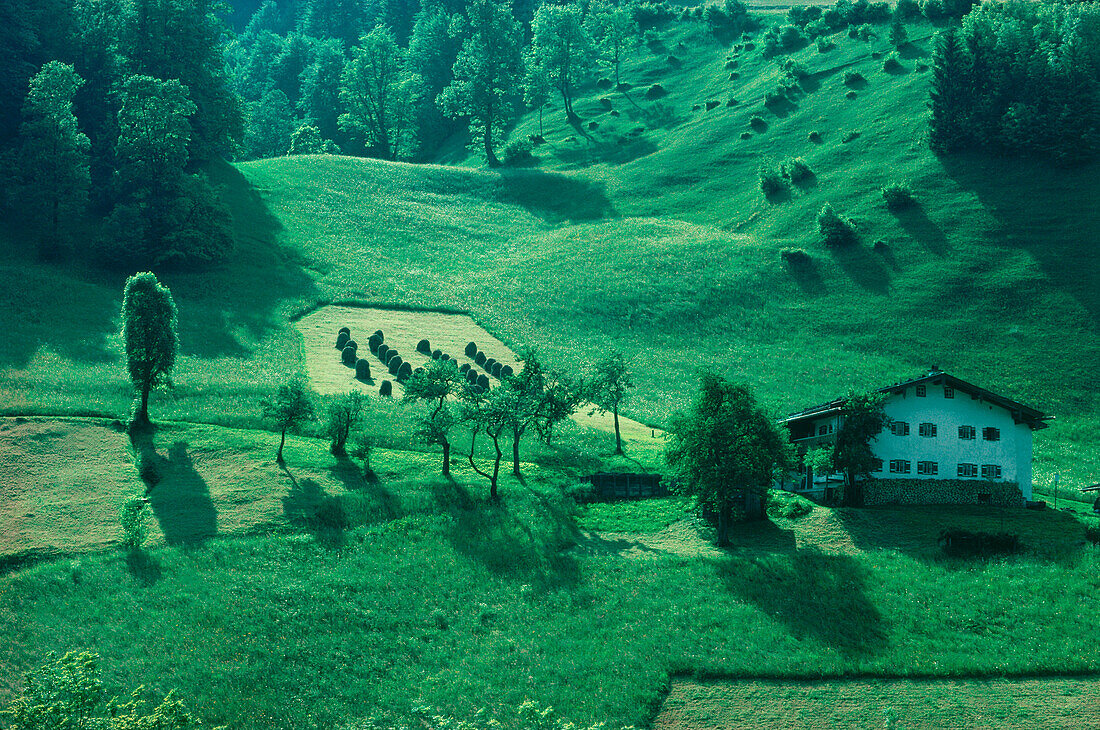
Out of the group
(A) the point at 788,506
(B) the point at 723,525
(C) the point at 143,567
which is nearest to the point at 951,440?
(A) the point at 788,506

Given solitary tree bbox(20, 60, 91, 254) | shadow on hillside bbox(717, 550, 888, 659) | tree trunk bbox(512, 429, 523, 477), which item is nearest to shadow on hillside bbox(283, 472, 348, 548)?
tree trunk bbox(512, 429, 523, 477)

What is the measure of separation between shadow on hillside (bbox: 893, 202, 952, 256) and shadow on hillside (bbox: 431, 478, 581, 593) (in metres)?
66.5

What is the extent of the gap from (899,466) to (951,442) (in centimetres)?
388

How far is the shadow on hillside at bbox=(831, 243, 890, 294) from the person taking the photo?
333ft

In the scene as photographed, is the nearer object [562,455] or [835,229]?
[562,455]

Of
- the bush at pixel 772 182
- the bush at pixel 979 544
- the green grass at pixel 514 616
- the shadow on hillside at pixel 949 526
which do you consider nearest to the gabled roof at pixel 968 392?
the shadow on hillside at pixel 949 526

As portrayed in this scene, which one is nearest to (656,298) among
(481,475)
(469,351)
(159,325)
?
(469,351)

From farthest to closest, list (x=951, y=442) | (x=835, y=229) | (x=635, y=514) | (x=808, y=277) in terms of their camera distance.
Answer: (x=835, y=229)
(x=808, y=277)
(x=951, y=442)
(x=635, y=514)

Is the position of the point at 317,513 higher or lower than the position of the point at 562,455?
lower

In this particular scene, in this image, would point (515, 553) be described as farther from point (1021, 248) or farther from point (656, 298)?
point (1021, 248)

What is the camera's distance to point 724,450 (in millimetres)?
54188

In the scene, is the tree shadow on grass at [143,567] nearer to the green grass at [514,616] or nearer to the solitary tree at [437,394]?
the green grass at [514,616]

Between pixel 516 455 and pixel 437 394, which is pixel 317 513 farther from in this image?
pixel 516 455

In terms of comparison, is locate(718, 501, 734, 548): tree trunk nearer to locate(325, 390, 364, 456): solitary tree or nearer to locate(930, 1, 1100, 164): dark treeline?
locate(325, 390, 364, 456): solitary tree
